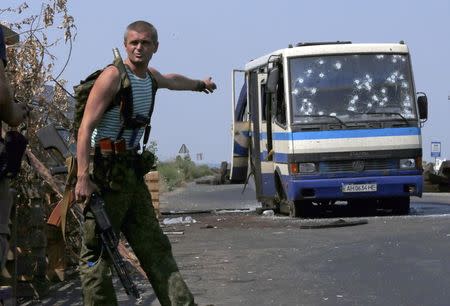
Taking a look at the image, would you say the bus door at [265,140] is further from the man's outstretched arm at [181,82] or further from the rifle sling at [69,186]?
the rifle sling at [69,186]

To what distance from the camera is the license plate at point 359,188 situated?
818 inches

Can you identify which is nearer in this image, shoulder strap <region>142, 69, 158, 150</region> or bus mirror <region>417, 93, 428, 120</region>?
shoulder strap <region>142, 69, 158, 150</region>

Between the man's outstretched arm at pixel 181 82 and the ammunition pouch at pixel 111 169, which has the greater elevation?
the man's outstretched arm at pixel 181 82

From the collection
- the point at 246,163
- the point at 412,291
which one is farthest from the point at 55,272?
the point at 246,163

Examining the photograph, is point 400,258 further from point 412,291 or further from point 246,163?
point 246,163

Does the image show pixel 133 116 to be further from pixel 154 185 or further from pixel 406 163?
pixel 154 185

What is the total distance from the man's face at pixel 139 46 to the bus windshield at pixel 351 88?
1357cm

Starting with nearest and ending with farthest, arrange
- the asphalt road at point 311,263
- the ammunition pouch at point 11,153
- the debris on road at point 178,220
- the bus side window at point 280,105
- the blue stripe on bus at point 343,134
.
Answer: the ammunition pouch at point 11,153
the asphalt road at point 311,263
the blue stripe on bus at point 343,134
the bus side window at point 280,105
the debris on road at point 178,220

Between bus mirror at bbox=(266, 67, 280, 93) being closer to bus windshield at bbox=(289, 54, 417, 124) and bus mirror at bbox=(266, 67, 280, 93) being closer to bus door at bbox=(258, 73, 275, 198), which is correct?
bus windshield at bbox=(289, 54, 417, 124)

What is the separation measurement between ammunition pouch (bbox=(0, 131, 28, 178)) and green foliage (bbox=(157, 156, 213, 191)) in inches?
2154

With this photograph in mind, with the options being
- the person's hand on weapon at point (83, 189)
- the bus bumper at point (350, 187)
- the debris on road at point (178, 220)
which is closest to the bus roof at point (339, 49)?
the bus bumper at point (350, 187)

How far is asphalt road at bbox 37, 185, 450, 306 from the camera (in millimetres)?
10297

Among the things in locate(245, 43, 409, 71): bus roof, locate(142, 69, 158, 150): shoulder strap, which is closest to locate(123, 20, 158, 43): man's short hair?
locate(142, 69, 158, 150): shoulder strap

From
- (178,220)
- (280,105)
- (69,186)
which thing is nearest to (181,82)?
(69,186)
